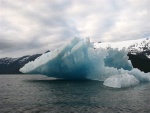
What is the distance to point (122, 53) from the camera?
2013 inches

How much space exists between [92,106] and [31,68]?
28791 millimetres

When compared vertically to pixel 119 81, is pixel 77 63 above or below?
above

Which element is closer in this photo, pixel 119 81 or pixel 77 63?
pixel 119 81

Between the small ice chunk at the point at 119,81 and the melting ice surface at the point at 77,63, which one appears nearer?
the small ice chunk at the point at 119,81

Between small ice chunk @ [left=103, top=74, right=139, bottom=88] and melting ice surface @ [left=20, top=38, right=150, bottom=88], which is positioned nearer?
small ice chunk @ [left=103, top=74, right=139, bottom=88]

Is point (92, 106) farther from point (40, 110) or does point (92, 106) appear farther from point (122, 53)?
point (122, 53)

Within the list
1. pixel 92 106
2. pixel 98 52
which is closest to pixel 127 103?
pixel 92 106

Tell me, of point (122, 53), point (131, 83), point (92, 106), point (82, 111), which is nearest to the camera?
point (82, 111)

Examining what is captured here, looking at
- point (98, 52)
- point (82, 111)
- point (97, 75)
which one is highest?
point (98, 52)

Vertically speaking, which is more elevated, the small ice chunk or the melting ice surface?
the melting ice surface

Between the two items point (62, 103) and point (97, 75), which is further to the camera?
point (97, 75)

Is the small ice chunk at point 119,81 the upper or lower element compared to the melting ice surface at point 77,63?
lower

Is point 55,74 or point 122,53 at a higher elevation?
point 122,53

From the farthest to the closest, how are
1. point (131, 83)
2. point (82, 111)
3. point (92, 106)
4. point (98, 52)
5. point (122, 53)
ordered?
point (122, 53), point (98, 52), point (131, 83), point (92, 106), point (82, 111)
